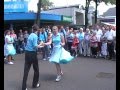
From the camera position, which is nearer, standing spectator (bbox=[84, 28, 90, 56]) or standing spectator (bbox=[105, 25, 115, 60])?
standing spectator (bbox=[105, 25, 115, 60])

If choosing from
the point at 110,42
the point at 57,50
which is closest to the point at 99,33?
the point at 110,42

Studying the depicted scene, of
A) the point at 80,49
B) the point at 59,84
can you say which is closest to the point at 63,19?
the point at 80,49

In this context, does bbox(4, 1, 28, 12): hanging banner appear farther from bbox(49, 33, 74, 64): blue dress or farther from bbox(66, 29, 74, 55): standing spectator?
bbox(49, 33, 74, 64): blue dress

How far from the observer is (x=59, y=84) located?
1109 centimetres

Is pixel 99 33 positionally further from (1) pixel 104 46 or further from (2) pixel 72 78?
(2) pixel 72 78

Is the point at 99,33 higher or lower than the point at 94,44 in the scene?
higher

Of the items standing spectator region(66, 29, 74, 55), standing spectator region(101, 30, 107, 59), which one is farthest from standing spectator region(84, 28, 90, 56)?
standing spectator region(101, 30, 107, 59)

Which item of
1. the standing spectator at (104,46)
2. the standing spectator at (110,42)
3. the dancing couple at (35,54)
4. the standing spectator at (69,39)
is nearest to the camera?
the dancing couple at (35,54)

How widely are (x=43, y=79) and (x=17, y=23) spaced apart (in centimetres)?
2016

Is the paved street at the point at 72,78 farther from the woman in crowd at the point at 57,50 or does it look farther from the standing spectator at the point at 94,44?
the standing spectator at the point at 94,44

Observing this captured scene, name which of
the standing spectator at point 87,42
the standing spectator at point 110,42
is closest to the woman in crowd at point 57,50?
the standing spectator at point 110,42

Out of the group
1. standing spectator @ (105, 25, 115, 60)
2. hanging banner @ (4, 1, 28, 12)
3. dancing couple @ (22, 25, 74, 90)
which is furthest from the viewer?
hanging banner @ (4, 1, 28, 12)

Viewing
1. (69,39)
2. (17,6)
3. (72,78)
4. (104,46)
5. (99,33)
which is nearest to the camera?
(72,78)

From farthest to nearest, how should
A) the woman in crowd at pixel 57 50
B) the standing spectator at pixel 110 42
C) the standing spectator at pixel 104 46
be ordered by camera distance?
the standing spectator at pixel 104 46 → the standing spectator at pixel 110 42 → the woman in crowd at pixel 57 50
